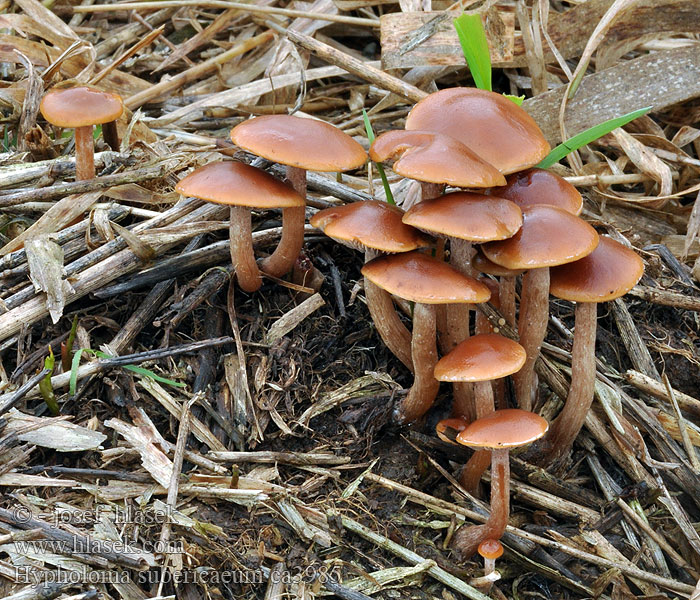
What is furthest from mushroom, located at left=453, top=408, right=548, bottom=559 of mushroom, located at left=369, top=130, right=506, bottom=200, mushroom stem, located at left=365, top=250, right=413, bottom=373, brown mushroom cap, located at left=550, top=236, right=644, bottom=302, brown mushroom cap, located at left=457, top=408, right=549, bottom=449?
mushroom, located at left=369, top=130, right=506, bottom=200

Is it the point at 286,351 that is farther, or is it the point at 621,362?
the point at 621,362

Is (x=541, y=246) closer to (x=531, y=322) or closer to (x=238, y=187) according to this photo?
(x=531, y=322)

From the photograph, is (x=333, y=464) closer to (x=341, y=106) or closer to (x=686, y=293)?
(x=686, y=293)

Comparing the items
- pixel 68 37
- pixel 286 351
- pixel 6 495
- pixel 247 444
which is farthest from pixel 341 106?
pixel 6 495

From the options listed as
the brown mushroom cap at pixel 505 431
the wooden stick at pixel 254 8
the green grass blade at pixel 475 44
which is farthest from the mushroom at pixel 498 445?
the wooden stick at pixel 254 8

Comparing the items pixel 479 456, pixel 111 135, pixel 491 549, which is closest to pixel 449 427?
pixel 479 456

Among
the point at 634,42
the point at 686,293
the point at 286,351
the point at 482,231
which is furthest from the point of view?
the point at 634,42

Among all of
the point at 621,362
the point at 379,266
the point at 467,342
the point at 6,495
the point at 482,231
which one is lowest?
the point at 621,362
